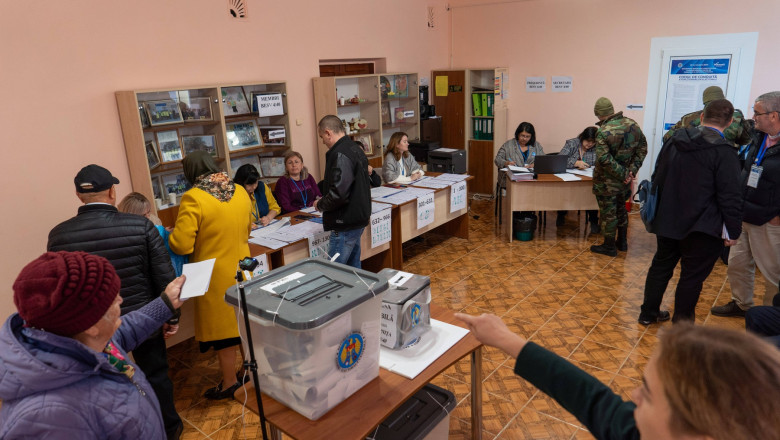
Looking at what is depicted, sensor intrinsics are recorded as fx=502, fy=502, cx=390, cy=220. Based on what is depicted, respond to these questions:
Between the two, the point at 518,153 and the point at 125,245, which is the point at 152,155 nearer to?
the point at 125,245

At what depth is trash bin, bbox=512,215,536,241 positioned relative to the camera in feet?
18.9

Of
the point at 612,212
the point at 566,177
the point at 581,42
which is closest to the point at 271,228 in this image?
the point at 566,177

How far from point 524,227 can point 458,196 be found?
2.86ft

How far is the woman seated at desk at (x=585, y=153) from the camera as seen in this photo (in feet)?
19.5

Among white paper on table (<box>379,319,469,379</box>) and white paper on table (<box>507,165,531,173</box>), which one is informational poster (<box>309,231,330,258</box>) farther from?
white paper on table (<box>507,165,531,173</box>)

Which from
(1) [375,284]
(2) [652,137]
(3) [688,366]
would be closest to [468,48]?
(2) [652,137]

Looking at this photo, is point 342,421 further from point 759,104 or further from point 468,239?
point 468,239

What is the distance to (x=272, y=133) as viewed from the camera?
5.30 metres

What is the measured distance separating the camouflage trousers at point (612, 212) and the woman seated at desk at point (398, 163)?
6.48ft

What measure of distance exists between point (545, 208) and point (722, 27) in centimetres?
316

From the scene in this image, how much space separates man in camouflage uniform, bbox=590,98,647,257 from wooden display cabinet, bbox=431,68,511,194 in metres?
2.48

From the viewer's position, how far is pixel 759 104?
342 centimetres

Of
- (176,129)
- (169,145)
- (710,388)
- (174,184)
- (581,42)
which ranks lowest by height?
(174,184)

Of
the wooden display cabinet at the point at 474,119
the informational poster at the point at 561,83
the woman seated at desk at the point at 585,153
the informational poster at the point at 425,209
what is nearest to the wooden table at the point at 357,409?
the informational poster at the point at 425,209
